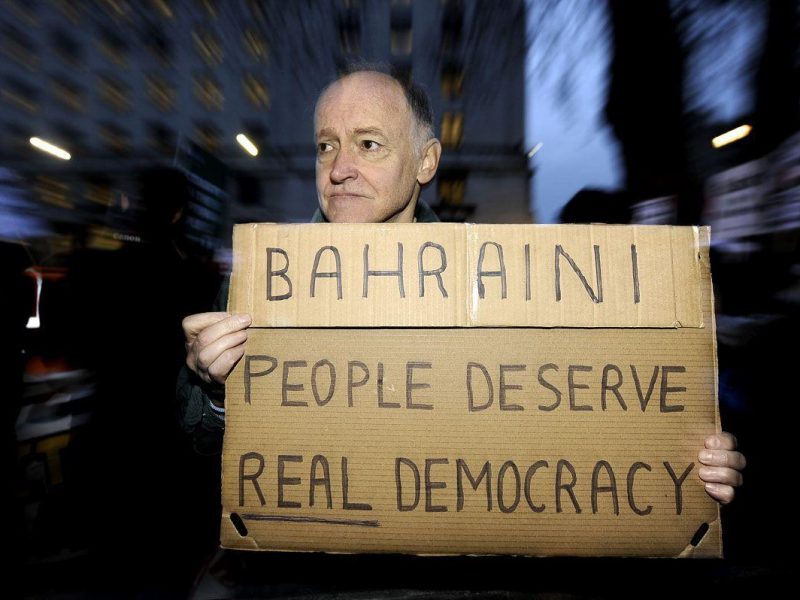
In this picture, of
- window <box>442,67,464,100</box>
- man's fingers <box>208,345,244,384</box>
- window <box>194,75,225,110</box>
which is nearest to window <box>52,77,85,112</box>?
window <box>194,75,225,110</box>

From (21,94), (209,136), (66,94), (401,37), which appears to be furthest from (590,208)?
(21,94)

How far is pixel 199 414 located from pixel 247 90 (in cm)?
1169

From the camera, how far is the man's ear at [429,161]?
146 cm

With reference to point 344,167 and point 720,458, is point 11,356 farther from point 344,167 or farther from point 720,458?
point 720,458

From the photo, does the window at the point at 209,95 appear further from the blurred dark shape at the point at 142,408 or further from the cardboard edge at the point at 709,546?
the cardboard edge at the point at 709,546

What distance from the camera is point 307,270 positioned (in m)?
0.86

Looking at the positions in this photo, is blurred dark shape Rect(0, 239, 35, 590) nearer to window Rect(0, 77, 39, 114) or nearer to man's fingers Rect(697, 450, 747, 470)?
man's fingers Rect(697, 450, 747, 470)

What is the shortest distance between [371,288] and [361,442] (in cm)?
31

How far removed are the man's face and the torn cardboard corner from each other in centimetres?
42

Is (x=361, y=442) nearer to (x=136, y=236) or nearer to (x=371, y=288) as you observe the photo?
(x=371, y=288)

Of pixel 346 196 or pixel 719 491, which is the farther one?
pixel 346 196

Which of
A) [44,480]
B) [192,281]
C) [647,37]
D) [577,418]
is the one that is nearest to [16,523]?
[44,480]

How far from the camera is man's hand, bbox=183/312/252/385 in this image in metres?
0.84

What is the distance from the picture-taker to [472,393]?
0.85 m
